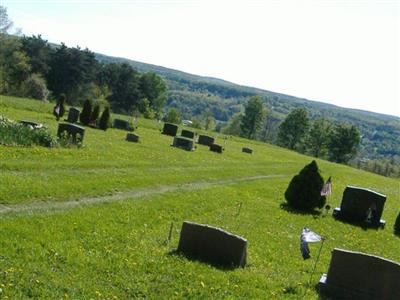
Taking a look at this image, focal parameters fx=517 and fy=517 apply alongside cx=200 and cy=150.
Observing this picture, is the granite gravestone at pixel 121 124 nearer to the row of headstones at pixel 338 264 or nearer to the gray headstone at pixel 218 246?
the row of headstones at pixel 338 264

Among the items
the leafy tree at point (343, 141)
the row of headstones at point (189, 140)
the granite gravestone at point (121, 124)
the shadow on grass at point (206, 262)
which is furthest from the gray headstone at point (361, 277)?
the leafy tree at point (343, 141)

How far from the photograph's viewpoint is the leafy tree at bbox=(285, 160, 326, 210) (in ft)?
80.3

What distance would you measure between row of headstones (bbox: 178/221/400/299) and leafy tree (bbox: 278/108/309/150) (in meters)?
102

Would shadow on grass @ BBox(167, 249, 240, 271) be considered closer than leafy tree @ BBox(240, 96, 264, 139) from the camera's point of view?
Yes

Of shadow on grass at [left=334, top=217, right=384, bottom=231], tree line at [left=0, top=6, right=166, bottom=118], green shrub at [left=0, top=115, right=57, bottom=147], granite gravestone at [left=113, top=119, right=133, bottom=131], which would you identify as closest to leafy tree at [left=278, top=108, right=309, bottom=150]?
tree line at [left=0, top=6, right=166, bottom=118]

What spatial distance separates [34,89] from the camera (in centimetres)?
8112

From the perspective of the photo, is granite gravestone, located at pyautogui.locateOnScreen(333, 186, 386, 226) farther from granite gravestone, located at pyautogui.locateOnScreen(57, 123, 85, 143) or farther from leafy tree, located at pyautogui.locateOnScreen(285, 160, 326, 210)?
granite gravestone, located at pyautogui.locateOnScreen(57, 123, 85, 143)

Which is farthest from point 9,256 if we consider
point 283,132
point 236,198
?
A: point 283,132

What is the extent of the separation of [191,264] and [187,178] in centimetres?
1438

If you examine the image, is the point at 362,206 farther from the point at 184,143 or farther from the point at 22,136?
the point at 184,143

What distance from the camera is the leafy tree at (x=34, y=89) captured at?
3179 inches

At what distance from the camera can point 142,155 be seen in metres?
Result: 31.2

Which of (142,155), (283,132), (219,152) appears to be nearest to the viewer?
(142,155)

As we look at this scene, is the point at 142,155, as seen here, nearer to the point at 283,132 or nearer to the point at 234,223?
the point at 234,223
